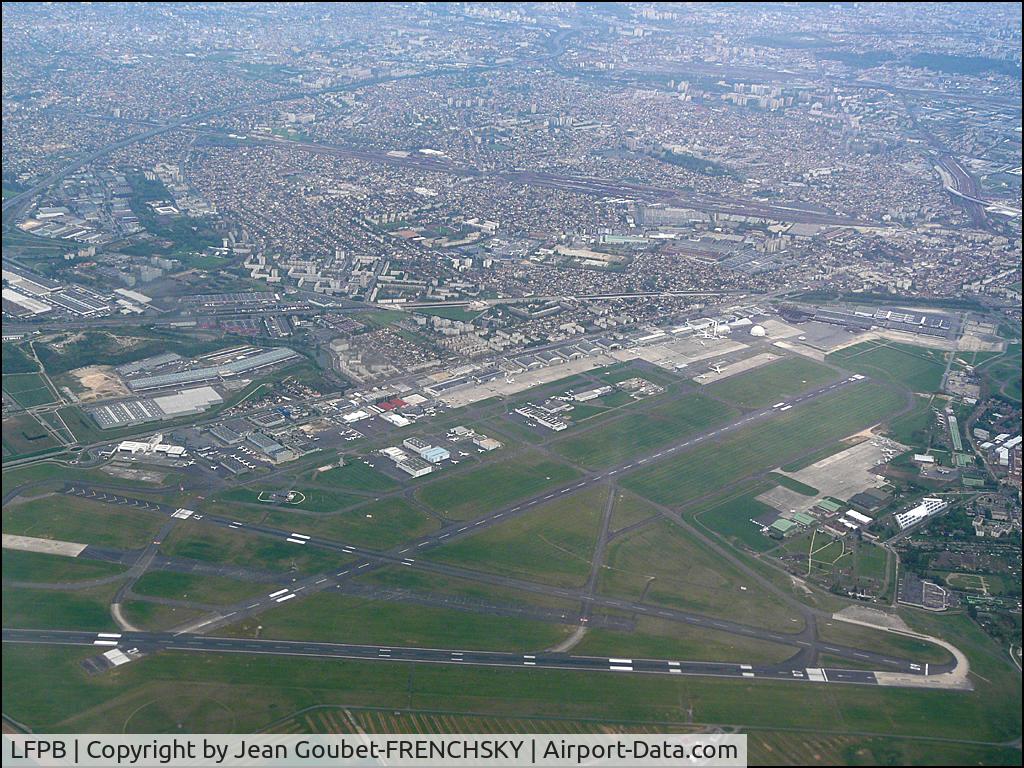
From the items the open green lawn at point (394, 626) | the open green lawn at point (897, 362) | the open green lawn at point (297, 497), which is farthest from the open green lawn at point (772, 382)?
the open green lawn at point (394, 626)

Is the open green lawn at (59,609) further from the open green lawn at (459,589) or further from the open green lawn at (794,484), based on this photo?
the open green lawn at (794,484)

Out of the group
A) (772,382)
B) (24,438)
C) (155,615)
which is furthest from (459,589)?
(772,382)

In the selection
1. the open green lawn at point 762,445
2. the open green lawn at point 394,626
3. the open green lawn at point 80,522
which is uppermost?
the open green lawn at point 394,626

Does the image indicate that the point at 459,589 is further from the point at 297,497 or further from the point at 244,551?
the point at 297,497

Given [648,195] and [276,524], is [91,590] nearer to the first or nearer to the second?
[276,524]

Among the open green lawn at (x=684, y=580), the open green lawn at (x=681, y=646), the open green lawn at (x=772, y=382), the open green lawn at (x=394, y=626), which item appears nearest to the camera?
the open green lawn at (x=681, y=646)

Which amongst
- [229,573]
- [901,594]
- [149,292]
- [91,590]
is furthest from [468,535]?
[149,292]
